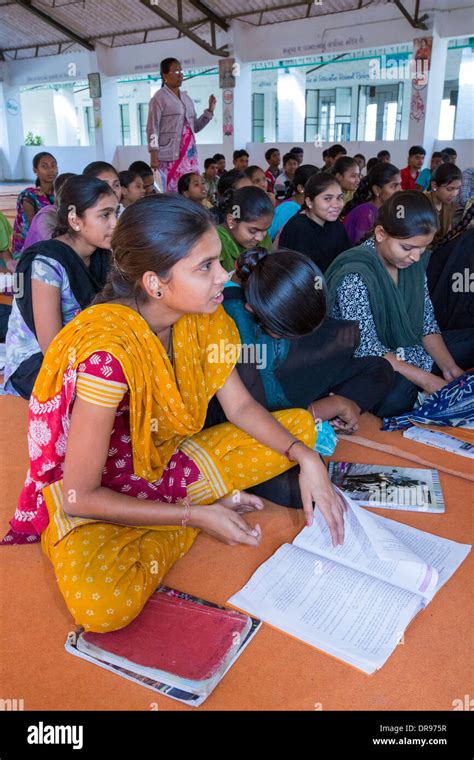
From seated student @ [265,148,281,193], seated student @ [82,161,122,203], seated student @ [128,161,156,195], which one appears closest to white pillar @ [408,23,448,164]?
seated student @ [265,148,281,193]

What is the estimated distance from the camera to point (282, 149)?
34.0ft

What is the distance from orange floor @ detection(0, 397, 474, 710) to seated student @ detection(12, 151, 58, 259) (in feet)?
9.29

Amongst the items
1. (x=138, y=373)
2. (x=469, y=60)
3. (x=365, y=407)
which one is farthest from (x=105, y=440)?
(x=469, y=60)

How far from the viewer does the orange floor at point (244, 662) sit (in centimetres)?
104

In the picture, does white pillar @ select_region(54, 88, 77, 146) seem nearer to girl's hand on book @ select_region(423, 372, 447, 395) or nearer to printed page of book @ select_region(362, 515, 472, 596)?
girl's hand on book @ select_region(423, 372, 447, 395)

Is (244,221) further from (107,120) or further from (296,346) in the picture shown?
(107,120)

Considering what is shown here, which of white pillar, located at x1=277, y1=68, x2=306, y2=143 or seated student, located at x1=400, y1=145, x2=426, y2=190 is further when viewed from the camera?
white pillar, located at x1=277, y1=68, x2=306, y2=143

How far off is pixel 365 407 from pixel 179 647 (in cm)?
118

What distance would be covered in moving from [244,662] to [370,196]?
3.38 meters

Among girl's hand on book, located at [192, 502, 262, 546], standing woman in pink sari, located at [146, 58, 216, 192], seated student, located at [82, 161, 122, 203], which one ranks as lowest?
girl's hand on book, located at [192, 502, 262, 546]

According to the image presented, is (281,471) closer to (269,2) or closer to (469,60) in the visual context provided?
(269,2)

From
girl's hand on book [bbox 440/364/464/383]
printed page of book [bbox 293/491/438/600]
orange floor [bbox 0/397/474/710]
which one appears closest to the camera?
orange floor [bbox 0/397/474/710]

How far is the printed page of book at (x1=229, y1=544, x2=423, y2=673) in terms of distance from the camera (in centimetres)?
112
